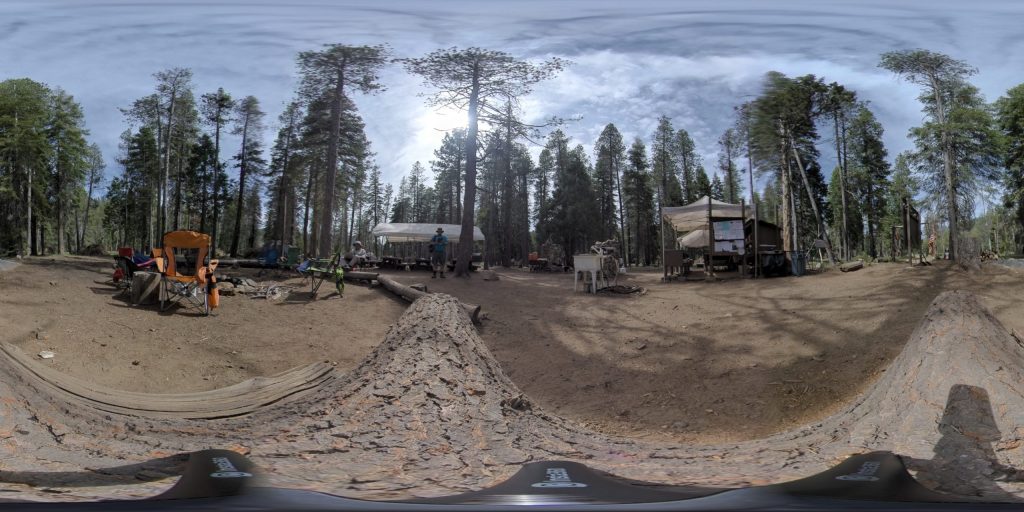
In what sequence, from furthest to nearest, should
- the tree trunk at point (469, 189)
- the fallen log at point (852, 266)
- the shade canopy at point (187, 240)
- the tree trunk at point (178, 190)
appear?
the fallen log at point (852, 266)
the shade canopy at point (187, 240)
the tree trunk at point (469, 189)
the tree trunk at point (178, 190)

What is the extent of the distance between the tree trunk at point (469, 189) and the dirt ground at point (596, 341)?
34 cm

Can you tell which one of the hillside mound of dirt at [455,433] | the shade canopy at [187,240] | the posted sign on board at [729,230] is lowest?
the hillside mound of dirt at [455,433]

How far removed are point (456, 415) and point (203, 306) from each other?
17.5 feet

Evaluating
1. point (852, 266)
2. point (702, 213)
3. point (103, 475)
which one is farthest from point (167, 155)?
point (702, 213)

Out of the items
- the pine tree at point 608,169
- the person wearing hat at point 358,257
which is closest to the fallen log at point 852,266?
the pine tree at point 608,169

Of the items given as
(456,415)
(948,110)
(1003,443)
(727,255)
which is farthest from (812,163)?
(727,255)

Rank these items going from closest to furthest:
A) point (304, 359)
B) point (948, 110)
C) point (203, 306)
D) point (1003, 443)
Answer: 1. point (1003, 443)
2. point (948, 110)
3. point (304, 359)
4. point (203, 306)

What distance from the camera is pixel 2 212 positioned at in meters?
3.88

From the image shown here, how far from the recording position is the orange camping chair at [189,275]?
5277 mm

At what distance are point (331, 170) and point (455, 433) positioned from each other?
208 cm

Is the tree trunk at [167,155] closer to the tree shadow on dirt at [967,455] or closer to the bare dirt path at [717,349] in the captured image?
the bare dirt path at [717,349]

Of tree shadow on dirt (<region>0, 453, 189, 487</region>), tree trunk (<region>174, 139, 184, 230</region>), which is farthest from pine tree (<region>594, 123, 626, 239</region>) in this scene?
tree trunk (<region>174, 139, 184, 230</region>)

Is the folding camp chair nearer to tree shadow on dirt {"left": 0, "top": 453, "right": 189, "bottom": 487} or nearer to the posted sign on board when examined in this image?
tree shadow on dirt {"left": 0, "top": 453, "right": 189, "bottom": 487}

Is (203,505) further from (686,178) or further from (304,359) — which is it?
(304,359)
